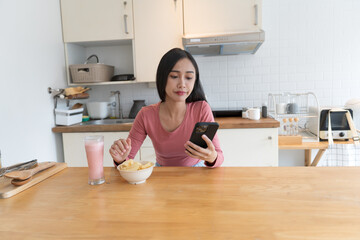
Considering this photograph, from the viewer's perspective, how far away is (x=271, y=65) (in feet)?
9.30

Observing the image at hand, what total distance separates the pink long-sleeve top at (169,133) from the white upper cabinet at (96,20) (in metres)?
1.38

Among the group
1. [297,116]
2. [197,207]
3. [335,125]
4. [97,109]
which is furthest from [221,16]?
[197,207]

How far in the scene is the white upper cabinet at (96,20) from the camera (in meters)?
2.58

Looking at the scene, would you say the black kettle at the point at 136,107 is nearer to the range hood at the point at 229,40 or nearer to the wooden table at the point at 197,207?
the range hood at the point at 229,40

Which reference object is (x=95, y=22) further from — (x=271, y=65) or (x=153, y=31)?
(x=271, y=65)

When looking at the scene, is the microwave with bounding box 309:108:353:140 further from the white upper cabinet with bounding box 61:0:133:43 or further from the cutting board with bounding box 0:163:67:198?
the cutting board with bounding box 0:163:67:198

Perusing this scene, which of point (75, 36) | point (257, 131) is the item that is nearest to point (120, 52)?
point (75, 36)

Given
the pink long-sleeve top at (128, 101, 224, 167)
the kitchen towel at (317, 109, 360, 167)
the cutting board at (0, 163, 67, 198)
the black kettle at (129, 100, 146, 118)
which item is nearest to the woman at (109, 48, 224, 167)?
the pink long-sleeve top at (128, 101, 224, 167)

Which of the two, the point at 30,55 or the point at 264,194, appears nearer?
the point at 264,194

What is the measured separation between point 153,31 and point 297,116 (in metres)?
1.59

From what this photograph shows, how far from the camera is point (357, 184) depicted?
917 mm

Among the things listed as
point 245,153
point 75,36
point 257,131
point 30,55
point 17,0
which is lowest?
point 245,153

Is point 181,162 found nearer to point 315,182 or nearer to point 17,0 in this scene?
point 315,182

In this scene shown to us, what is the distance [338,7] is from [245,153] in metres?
1.80
